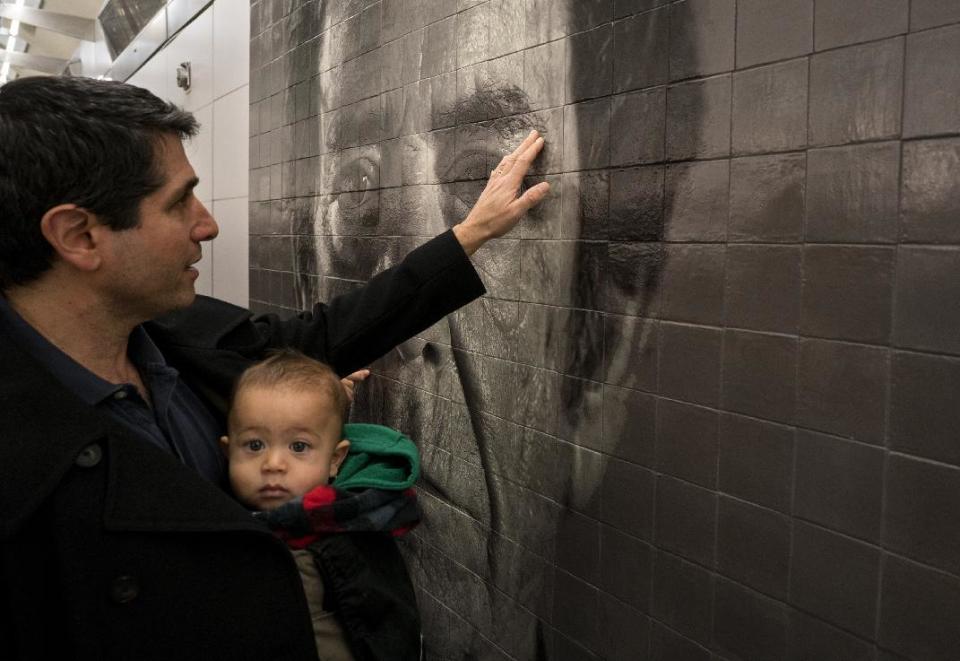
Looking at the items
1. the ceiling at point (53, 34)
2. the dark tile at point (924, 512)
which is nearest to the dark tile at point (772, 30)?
the dark tile at point (924, 512)

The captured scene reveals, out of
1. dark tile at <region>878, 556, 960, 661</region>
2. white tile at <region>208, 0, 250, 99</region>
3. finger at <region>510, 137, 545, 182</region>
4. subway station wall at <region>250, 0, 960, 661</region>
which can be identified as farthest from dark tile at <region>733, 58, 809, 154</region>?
white tile at <region>208, 0, 250, 99</region>

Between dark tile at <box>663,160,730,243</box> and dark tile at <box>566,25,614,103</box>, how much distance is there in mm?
364

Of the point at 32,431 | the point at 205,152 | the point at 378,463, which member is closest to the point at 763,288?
the point at 378,463

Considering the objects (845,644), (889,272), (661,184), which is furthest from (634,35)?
(845,644)

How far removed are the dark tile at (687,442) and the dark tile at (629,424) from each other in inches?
1.3

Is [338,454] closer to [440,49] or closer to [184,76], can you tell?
[440,49]

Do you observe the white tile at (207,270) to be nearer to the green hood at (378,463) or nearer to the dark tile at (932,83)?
the green hood at (378,463)

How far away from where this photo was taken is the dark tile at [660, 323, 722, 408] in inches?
76.4

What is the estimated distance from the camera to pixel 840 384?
5.45 feet

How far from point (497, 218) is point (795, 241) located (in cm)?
89

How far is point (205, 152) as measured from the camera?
252 inches

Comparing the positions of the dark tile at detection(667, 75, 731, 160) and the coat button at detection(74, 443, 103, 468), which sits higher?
the dark tile at detection(667, 75, 731, 160)

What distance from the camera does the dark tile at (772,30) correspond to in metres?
1.70

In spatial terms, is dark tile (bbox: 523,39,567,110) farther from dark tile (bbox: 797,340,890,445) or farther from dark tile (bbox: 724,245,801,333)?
dark tile (bbox: 797,340,890,445)
